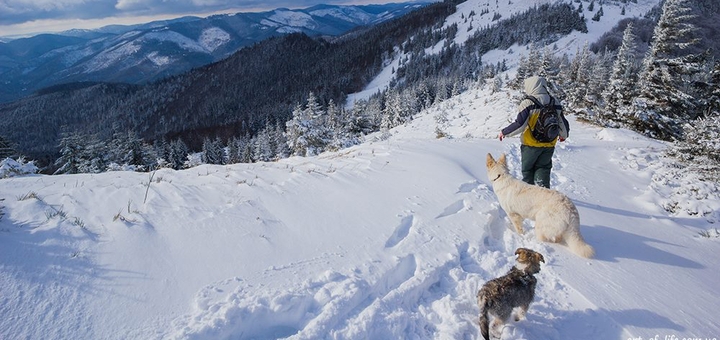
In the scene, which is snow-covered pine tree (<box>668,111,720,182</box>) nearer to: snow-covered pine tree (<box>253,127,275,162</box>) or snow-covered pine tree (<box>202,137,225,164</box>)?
snow-covered pine tree (<box>253,127,275,162</box>)

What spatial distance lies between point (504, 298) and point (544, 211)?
6.03 ft

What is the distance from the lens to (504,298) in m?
2.64

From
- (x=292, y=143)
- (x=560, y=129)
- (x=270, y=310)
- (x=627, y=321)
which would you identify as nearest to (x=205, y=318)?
(x=270, y=310)

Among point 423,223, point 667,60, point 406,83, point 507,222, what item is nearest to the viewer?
point 423,223

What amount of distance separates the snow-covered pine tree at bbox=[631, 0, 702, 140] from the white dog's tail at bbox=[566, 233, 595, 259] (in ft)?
45.5

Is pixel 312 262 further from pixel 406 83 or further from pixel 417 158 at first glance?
pixel 406 83

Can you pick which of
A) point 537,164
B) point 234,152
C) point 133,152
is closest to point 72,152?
point 133,152

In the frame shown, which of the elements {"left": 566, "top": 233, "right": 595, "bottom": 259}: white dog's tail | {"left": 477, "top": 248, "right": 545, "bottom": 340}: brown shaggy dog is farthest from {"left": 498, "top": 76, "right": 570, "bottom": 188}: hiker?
{"left": 477, "top": 248, "right": 545, "bottom": 340}: brown shaggy dog

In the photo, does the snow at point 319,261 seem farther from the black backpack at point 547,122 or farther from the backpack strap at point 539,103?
the backpack strap at point 539,103

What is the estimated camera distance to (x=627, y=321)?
281 centimetres

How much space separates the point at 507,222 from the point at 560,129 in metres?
1.66

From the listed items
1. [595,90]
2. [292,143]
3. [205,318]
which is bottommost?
[292,143]

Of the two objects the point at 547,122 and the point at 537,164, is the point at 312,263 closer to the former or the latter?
the point at 547,122

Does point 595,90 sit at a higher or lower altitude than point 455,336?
lower
